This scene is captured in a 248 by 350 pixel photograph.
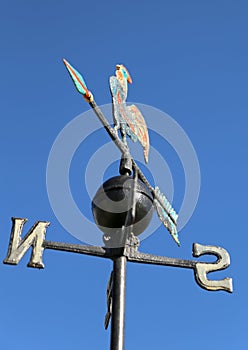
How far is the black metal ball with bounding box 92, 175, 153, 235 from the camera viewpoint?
3467mm

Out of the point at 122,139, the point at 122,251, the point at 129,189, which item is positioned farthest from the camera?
the point at 122,139

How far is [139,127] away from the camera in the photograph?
14.1ft

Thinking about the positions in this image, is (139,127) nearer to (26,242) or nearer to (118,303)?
(26,242)

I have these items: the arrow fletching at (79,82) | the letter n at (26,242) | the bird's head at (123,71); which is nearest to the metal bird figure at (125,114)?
the bird's head at (123,71)

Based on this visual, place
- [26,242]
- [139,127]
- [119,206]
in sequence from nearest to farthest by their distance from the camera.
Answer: [26,242] → [119,206] → [139,127]

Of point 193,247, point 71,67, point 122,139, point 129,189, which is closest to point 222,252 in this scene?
point 193,247

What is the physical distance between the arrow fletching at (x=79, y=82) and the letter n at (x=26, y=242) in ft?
2.75

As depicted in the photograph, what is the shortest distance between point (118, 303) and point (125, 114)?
1.46 metres

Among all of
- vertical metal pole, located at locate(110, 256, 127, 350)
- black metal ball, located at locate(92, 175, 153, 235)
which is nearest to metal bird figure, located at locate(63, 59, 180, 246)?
black metal ball, located at locate(92, 175, 153, 235)

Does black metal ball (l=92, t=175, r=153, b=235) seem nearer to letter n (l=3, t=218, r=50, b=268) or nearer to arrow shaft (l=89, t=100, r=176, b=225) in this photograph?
arrow shaft (l=89, t=100, r=176, b=225)

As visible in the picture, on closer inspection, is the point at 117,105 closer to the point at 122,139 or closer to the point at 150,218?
the point at 122,139

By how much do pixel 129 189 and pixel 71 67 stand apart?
34.4 inches

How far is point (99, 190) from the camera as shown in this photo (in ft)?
11.9

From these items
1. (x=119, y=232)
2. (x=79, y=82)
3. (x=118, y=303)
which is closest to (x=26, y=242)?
(x=119, y=232)
